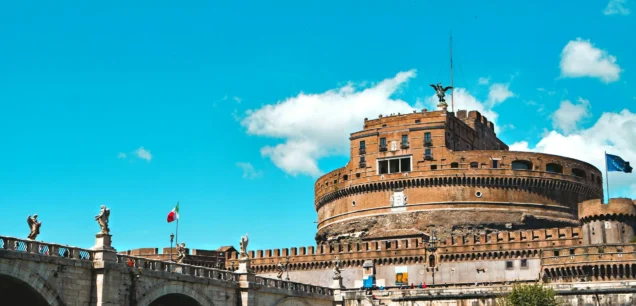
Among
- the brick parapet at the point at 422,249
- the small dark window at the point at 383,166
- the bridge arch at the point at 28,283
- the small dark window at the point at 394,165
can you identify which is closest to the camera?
the bridge arch at the point at 28,283

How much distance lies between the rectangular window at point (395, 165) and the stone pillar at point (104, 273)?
51.5 m

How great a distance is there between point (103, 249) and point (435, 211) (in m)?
51.6

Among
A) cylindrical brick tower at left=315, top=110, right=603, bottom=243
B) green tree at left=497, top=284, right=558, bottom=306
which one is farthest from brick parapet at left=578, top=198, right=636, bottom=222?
green tree at left=497, top=284, right=558, bottom=306

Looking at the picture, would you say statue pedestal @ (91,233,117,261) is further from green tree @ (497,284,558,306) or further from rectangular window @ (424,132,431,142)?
rectangular window @ (424,132,431,142)

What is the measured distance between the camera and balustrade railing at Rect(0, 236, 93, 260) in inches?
1597

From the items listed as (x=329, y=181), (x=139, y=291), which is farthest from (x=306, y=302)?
(x=329, y=181)

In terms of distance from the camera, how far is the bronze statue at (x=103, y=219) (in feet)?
147

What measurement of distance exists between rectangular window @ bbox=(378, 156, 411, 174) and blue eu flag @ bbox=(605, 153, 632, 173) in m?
21.1

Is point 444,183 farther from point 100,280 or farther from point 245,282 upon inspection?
point 100,280

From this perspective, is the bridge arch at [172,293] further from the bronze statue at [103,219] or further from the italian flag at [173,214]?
the italian flag at [173,214]

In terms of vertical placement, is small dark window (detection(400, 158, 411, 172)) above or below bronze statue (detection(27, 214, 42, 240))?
above

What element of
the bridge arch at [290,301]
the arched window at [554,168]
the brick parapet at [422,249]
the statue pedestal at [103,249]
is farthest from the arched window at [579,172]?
the statue pedestal at [103,249]

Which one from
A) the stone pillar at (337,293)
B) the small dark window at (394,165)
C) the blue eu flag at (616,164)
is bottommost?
the stone pillar at (337,293)

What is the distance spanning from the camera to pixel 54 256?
42562mm
